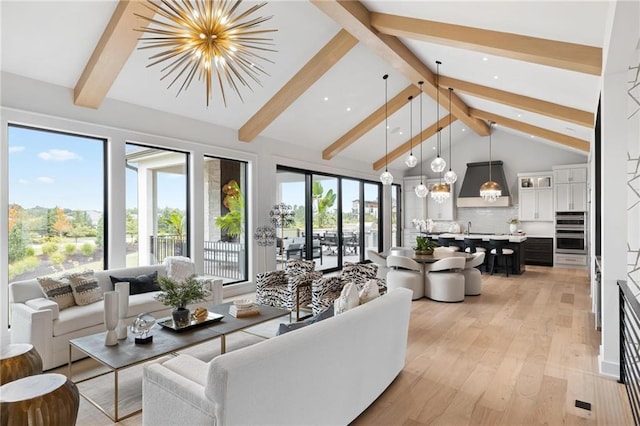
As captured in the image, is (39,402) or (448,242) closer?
(39,402)

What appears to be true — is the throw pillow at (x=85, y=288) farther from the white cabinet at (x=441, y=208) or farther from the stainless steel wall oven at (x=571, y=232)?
the stainless steel wall oven at (x=571, y=232)

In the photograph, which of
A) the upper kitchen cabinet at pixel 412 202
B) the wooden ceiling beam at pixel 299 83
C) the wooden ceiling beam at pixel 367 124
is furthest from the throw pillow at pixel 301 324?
the upper kitchen cabinet at pixel 412 202

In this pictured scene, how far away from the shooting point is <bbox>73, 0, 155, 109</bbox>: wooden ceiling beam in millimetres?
3727

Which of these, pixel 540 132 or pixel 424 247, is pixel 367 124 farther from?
pixel 540 132

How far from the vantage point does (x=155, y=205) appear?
5.73m

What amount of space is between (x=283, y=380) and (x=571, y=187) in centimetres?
1021

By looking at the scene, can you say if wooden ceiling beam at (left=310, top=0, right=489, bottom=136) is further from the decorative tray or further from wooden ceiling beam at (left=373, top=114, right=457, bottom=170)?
the decorative tray

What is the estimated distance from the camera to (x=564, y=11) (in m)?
3.01

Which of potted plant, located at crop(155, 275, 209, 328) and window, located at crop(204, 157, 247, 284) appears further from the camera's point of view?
window, located at crop(204, 157, 247, 284)

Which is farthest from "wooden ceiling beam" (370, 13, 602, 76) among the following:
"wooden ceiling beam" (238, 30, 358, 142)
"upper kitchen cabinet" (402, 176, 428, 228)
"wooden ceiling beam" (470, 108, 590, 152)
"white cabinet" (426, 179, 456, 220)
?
"upper kitchen cabinet" (402, 176, 428, 228)

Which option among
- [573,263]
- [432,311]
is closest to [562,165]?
[573,263]

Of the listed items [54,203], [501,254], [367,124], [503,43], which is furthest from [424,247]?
[54,203]

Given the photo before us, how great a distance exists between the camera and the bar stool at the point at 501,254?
845cm

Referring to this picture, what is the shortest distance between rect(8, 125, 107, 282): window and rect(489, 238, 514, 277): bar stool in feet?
25.9
